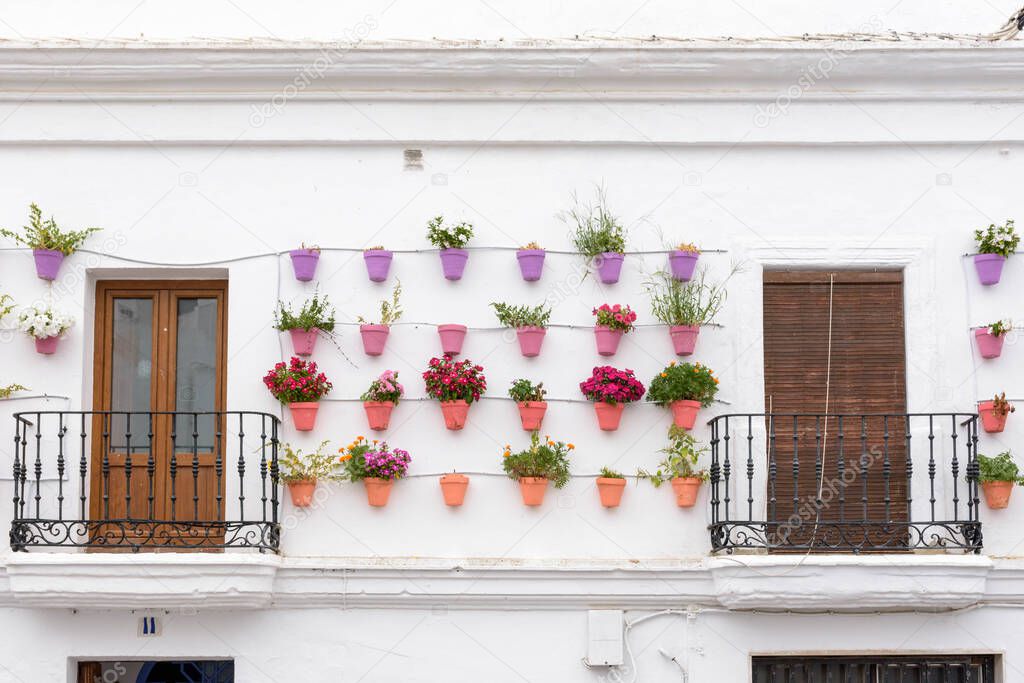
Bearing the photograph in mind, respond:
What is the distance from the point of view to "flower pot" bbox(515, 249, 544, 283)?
9.71m

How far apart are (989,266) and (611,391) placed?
8.56ft

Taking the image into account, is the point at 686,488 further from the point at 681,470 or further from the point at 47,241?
the point at 47,241

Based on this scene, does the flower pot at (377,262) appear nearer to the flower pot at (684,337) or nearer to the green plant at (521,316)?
the green plant at (521,316)

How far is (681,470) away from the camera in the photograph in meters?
9.63

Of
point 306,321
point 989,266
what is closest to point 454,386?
point 306,321

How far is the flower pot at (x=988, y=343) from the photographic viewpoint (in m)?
9.67

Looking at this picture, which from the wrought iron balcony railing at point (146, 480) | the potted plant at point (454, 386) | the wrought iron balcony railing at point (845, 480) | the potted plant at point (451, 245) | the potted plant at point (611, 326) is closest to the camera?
the wrought iron balcony railing at point (146, 480)

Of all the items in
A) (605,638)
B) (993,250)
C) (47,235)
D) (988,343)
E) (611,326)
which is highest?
(47,235)

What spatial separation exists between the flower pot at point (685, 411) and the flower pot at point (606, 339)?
0.53m

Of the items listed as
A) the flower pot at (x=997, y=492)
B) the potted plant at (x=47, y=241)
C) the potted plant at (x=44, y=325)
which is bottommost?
the flower pot at (x=997, y=492)

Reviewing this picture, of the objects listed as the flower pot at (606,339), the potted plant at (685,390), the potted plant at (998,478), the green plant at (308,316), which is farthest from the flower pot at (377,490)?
the potted plant at (998,478)

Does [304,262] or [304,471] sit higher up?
[304,262]

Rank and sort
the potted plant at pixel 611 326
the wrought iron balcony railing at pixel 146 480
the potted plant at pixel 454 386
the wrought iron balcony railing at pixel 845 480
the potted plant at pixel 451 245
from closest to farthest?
the wrought iron balcony railing at pixel 146 480 → the wrought iron balcony railing at pixel 845 480 → the potted plant at pixel 454 386 → the potted plant at pixel 611 326 → the potted plant at pixel 451 245

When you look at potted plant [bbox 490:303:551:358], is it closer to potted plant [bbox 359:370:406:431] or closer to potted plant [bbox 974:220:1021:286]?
potted plant [bbox 359:370:406:431]
